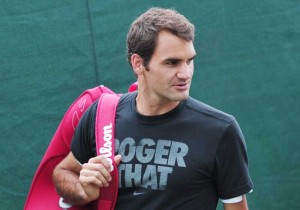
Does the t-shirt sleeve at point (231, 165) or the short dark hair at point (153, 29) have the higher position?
the short dark hair at point (153, 29)

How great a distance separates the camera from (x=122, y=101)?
3.10 meters

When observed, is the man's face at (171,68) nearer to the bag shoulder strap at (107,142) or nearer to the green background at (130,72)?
the bag shoulder strap at (107,142)

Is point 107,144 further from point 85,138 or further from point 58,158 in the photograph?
point 58,158

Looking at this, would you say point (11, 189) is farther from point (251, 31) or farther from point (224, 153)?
point (224, 153)

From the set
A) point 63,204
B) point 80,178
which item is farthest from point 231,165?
point 63,204

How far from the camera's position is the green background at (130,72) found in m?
4.62

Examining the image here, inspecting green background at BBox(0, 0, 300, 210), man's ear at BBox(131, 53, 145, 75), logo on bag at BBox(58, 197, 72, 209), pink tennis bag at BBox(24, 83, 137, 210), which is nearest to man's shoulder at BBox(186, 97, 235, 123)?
man's ear at BBox(131, 53, 145, 75)

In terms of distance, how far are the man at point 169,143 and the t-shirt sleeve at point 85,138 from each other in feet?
0.47

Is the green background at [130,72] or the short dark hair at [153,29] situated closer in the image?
the short dark hair at [153,29]

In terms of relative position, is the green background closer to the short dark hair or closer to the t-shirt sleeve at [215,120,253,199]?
the short dark hair

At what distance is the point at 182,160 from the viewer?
2.77 m

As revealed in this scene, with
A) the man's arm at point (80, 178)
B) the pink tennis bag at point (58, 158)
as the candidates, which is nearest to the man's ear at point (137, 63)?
the pink tennis bag at point (58, 158)

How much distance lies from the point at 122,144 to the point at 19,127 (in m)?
1.92

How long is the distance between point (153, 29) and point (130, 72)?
1.87 metres
